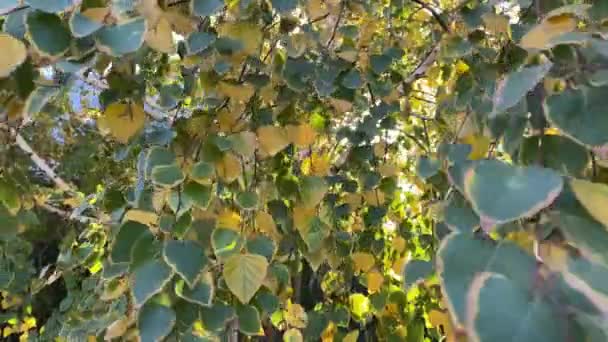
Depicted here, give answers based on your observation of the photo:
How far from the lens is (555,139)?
0.38 m

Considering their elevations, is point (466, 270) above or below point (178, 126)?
above

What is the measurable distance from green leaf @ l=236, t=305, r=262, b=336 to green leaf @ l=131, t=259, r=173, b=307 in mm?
155

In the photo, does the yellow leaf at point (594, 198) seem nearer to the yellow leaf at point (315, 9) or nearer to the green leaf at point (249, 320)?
the green leaf at point (249, 320)

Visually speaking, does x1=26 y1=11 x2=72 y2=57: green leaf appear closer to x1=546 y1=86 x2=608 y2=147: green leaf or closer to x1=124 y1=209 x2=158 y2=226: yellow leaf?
x1=124 y1=209 x2=158 y2=226: yellow leaf

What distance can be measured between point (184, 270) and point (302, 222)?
31cm

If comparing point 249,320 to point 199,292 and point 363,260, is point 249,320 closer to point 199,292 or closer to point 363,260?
point 199,292

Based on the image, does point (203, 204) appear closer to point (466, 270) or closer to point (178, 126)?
point (178, 126)

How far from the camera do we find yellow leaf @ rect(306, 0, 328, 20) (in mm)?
789

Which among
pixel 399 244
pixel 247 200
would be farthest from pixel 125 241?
pixel 399 244

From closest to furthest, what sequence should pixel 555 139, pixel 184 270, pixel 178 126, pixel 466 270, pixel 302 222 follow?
pixel 466 270, pixel 555 139, pixel 184 270, pixel 178 126, pixel 302 222

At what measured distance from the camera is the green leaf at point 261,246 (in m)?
0.63

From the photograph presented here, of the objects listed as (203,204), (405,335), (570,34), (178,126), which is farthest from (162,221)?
(405,335)

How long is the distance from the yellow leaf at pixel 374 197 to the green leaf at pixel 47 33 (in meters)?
0.64

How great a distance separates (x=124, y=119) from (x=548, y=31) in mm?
416
